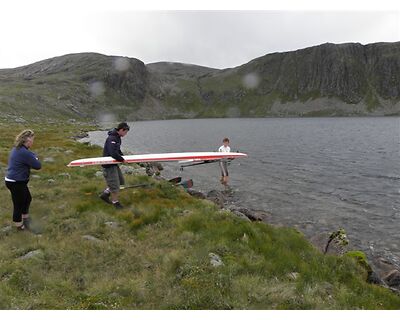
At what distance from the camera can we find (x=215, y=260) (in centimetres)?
993

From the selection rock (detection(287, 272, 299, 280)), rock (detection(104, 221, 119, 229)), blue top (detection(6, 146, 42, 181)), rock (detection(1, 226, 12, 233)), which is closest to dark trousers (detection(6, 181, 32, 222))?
blue top (detection(6, 146, 42, 181))

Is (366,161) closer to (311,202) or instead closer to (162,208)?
(311,202)

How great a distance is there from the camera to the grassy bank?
7977 millimetres

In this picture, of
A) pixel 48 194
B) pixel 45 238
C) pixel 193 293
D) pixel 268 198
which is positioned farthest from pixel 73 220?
pixel 268 198

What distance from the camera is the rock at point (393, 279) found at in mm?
13046

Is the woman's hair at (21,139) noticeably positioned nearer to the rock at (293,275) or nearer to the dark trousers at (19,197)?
the dark trousers at (19,197)

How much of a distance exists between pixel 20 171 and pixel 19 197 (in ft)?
3.35

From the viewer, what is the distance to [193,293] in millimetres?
8086

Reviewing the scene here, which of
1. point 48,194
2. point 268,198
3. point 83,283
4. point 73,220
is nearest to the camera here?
point 83,283

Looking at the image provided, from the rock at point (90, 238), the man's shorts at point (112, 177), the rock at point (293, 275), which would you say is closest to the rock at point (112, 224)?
the rock at point (90, 238)

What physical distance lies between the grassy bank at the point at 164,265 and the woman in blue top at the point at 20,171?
35.3 inches

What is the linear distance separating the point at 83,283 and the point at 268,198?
19.6 m

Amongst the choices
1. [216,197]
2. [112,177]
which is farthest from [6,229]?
[216,197]

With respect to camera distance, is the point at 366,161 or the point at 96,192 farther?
the point at 366,161
